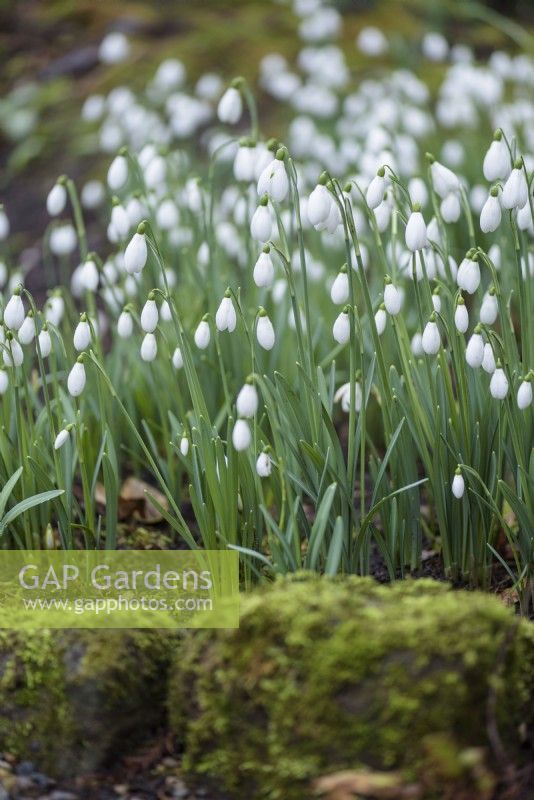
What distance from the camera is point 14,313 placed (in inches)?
111

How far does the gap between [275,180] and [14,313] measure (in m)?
0.86

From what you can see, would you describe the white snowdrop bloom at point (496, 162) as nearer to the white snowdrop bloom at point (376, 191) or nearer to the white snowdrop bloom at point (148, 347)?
the white snowdrop bloom at point (376, 191)

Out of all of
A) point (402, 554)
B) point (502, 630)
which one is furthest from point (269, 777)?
point (402, 554)

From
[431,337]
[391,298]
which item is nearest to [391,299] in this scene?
[391,298]

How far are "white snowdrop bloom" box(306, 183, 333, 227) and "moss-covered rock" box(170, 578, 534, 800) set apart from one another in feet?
3.14

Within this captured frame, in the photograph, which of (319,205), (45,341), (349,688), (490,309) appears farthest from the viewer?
(45,341)

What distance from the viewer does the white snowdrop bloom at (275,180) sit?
102 inches

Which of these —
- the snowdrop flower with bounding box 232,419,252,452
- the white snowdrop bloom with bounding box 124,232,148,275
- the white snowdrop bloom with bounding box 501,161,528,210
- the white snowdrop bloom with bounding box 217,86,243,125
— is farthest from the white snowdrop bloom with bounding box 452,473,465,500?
the white snowdrop bloom with bounding box 217,86,243,125

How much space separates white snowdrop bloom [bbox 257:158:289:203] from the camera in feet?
8.47

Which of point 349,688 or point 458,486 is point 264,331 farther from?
point 349,688

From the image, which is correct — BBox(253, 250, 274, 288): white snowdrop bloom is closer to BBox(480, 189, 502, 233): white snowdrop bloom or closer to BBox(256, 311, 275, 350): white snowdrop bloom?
BBox(256, 311, 275, 350): white snowdrop bloom

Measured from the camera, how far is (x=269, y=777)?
2232 millimetres

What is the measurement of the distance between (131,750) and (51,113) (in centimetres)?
681

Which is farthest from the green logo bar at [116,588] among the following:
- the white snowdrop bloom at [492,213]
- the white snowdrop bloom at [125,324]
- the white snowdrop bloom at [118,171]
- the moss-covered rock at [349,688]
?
the white snowdrop bloom at [118,171]
